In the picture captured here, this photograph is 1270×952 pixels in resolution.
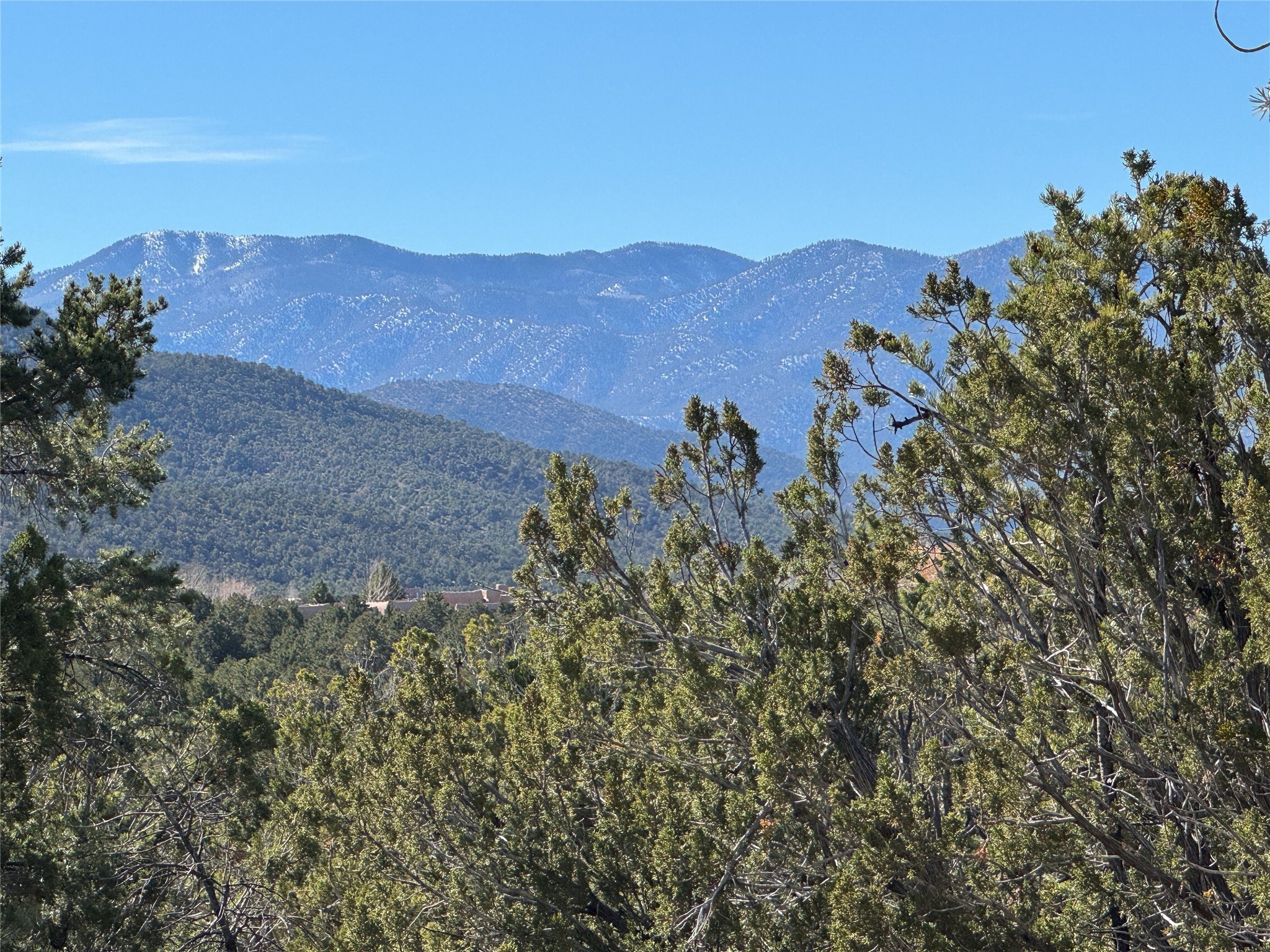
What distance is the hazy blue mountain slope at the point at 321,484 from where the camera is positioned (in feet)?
383

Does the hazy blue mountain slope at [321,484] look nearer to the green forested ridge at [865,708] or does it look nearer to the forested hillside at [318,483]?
the forested hillside at [318,483]

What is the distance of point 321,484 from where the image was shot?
15512 cm

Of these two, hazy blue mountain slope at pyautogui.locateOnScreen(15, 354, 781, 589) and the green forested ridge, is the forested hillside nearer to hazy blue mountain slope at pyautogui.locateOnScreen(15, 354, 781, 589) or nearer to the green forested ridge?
hazy blue mountain slope at pyautogui.locateOnScreen(15, 354, 781, 589)

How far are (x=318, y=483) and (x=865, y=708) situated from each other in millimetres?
151800

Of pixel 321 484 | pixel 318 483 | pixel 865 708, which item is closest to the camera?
pixel 865 708

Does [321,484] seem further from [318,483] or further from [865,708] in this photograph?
[865,708]

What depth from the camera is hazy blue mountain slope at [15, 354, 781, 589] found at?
117m

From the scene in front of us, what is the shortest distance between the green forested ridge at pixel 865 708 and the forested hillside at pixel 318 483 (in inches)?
3785

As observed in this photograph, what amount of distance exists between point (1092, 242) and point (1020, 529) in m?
1.45

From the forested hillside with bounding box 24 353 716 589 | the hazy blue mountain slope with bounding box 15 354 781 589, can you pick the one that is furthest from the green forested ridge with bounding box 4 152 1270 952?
the forested hillside with bounding box 24 353 716 589

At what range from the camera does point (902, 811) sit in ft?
19.4

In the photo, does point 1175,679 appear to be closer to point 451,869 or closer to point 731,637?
point 731,637

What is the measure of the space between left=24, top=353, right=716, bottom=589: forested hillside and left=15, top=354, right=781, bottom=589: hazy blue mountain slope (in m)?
0.19

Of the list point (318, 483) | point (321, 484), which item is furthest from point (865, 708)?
point (318, 483)
